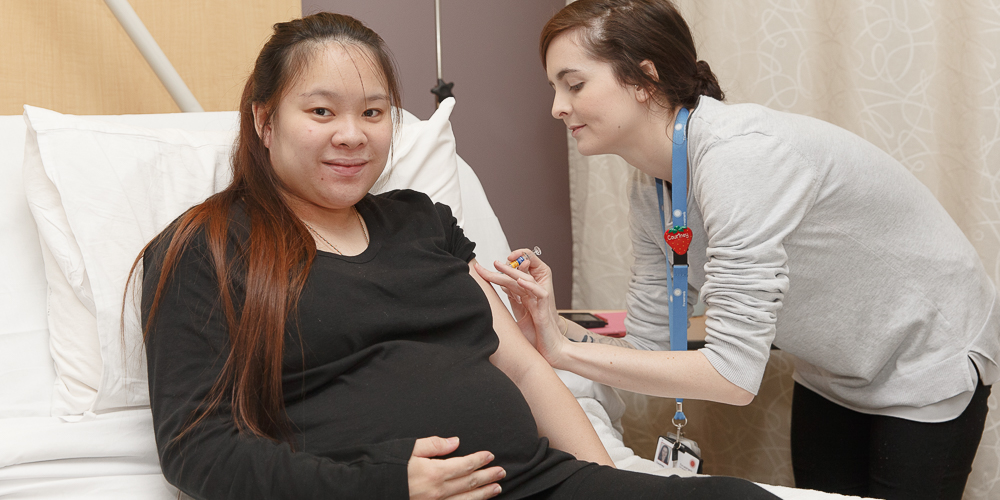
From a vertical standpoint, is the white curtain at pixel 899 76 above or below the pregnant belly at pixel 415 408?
above

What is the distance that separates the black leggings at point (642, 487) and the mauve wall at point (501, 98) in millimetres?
1306

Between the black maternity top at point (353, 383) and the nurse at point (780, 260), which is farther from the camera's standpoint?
the nurse at point (780, 260)

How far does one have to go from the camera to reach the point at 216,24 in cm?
163

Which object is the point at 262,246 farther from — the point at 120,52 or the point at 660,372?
the point at 120,52

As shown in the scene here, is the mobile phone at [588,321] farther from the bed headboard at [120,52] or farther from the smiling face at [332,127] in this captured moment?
the bed headboard at [120,52]

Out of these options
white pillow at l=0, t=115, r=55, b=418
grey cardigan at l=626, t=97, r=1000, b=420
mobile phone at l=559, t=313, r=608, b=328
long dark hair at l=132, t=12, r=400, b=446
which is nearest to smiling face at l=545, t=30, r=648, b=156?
grey cardigan at l=626, t=97, r=1000, b=420

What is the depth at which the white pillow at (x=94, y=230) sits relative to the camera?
1045 mm

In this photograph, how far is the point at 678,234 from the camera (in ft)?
4.34

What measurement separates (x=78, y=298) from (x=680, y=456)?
98cm

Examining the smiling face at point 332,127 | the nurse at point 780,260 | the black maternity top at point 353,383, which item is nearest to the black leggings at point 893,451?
the nurse at point 780,260

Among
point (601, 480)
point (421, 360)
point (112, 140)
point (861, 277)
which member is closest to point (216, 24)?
point (112, 140)

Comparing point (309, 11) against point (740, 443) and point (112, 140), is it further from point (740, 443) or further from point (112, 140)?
point (740, 443)

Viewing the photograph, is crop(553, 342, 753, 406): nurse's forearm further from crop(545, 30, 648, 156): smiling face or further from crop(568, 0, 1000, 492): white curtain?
crop(568, 0, 1000, 492): white curtain

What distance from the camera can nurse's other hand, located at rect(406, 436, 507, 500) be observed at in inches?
33.3
